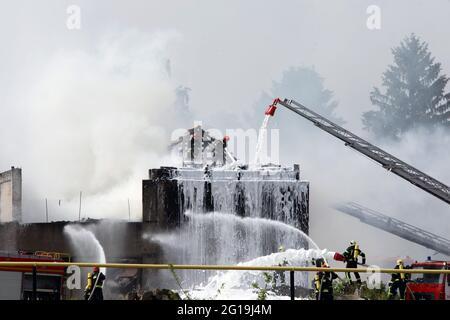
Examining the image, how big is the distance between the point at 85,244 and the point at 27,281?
2373 centimetres

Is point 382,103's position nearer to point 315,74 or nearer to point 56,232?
point 315,74

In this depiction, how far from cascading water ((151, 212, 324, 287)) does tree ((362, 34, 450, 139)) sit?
3791 centimetres

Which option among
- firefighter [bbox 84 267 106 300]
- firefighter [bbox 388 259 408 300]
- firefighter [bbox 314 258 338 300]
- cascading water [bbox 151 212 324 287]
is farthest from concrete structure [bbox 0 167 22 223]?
firefighter [bbox 314 258 338 300]

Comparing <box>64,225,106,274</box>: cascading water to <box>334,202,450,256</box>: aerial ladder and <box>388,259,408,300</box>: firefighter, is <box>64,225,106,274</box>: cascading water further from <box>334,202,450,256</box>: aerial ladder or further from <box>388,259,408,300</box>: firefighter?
<box>388,259,408,300</box>: firefighter

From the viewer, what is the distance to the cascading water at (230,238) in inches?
1877

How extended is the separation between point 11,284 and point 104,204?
1427 inches

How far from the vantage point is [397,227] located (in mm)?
62312

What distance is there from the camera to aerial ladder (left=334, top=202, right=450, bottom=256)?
6066 cm

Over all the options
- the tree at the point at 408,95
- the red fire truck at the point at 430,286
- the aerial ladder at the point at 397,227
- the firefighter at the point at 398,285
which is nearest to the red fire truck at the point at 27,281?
the firefighter at the point at 398,285

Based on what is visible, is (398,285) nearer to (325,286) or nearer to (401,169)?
(325,286)

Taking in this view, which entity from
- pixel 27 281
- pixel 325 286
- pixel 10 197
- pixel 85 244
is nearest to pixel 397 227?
pixel 85 244

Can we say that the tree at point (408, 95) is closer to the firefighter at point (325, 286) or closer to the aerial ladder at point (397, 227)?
the aerial ladder at point (397, 227)

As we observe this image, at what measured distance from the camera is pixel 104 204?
60.4 meters

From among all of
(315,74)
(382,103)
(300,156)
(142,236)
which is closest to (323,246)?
(300,156)
